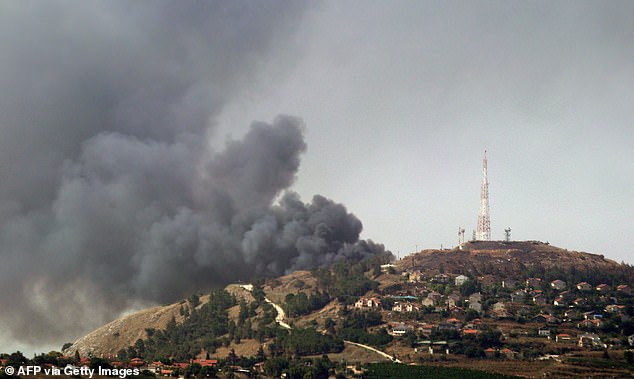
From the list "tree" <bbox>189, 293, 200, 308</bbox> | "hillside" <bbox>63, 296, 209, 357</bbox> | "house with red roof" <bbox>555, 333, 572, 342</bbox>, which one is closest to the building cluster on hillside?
"house with red roof" <bbox>555, 333, 572, 342</bbox>

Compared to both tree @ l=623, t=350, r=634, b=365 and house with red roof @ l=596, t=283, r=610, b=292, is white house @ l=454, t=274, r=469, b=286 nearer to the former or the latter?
house with red roof @ l=596, t=283, r=610, b=292

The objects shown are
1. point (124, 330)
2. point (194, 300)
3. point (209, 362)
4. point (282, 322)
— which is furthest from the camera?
point (194, 300)

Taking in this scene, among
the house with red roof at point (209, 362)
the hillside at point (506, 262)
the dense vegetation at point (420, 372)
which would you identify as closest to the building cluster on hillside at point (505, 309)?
the hillside at point (506, 262)

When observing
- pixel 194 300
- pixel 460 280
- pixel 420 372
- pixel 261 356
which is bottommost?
pixel 420 372

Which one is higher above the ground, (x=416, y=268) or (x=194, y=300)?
(x=416, y=268)

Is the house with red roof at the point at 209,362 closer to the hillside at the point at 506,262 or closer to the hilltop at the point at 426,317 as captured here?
the hilltop at the point at 426,317

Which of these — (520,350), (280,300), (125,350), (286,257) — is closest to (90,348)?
(125,350)

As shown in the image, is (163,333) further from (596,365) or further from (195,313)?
(596,365)

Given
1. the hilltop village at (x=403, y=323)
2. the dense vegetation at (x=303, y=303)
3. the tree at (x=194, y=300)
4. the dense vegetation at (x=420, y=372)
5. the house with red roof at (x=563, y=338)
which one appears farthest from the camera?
the tree at (x=194, y=300)

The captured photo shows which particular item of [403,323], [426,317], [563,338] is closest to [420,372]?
[403,323]

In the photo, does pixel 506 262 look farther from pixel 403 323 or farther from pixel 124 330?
pixel 124 330

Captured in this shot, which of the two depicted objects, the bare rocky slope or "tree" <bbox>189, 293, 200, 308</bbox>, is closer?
the bare rocky slope
